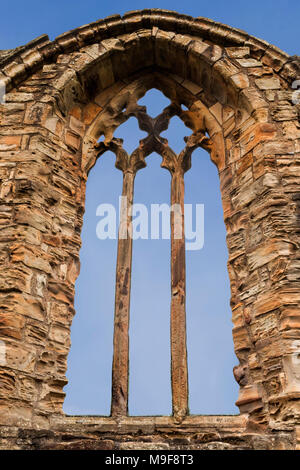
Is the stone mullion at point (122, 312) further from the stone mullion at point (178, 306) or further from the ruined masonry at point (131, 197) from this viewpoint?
the stone mullion at point (178, 306)

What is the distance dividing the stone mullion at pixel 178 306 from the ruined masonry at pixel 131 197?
0.4 inches

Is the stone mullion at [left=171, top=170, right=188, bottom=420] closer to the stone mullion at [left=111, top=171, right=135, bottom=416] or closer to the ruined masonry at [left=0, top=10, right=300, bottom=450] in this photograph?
the ruined masonry at [left=0, top=10, right=300, bottom=450]

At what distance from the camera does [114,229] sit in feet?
15.3

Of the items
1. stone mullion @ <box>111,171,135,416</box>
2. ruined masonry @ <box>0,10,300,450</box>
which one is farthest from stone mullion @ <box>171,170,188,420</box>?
stone mullion @ <box>111,171,135,416</box>

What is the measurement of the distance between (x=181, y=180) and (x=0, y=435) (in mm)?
2947

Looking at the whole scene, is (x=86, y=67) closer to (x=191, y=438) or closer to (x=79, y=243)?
(x=79, y=243)

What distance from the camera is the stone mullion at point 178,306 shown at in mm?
3662

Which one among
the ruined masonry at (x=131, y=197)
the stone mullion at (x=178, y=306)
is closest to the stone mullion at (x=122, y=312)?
the ruined masonry at (x=131, y=197)

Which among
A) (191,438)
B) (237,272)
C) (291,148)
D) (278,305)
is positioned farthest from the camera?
(291,148)

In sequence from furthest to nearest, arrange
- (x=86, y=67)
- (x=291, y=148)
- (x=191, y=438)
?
1. (x=86, y=67)
2. (x=291, y=148)
3. (x=191, y=438)

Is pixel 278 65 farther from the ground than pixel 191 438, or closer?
farther from the ground

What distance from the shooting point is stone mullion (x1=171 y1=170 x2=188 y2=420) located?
3.66m
